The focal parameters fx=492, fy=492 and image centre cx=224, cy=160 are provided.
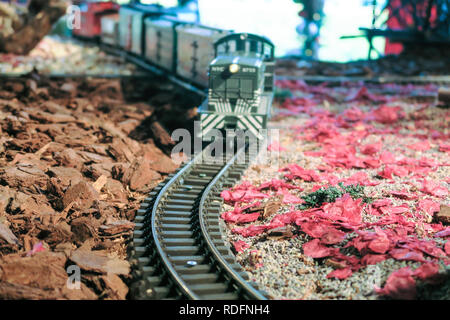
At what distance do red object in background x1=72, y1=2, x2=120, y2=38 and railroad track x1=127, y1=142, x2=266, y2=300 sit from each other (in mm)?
19479

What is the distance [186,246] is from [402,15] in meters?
29.9

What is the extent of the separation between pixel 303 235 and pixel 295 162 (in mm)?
3972

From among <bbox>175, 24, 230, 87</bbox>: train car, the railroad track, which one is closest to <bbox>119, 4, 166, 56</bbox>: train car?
<bbox>175, 24, 230, 87</bbox>: train car

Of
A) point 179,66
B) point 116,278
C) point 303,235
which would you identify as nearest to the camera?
point 116,278

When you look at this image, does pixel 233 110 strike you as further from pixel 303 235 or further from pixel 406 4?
pixel 406 4

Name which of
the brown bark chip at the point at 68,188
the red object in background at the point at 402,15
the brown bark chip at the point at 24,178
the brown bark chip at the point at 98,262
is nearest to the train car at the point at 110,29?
the brown bark chip at the point at 68,188

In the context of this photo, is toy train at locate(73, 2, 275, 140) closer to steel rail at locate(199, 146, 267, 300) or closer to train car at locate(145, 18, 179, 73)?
train car at locate(145, 18, 179, 73)

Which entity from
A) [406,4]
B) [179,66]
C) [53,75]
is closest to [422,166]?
[179,66]

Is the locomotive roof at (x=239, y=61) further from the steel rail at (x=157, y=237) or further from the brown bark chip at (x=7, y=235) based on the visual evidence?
the brown bark chip at (x=7, y=235)

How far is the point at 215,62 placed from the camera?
478 inches

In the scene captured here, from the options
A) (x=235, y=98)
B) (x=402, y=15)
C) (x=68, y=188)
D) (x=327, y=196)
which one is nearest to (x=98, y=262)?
(x=68, y=188)

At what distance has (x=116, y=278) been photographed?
21.8ft

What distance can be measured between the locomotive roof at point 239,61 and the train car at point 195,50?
79.1 inches

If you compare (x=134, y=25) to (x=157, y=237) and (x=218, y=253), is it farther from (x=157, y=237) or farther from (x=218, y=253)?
(x=218, y=253)
